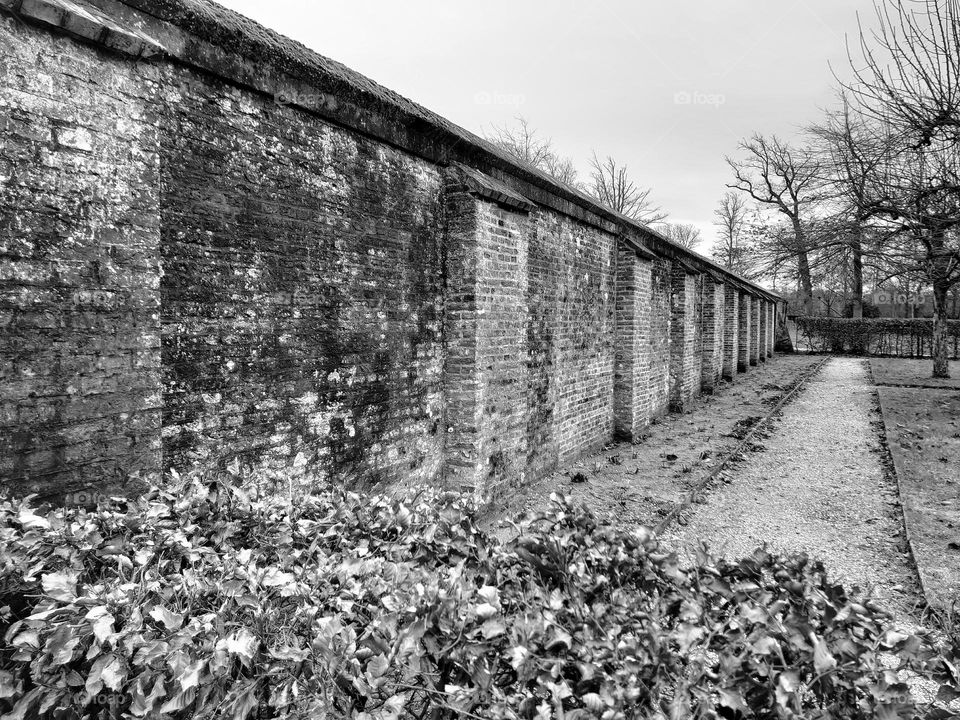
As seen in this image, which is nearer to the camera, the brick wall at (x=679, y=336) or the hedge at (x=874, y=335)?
the brick wall at (x=679, y=336)

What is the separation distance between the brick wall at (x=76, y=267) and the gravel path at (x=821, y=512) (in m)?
4.21

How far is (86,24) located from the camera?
2.68 m

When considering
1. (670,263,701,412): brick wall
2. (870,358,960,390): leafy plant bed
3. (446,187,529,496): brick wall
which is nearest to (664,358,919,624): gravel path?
(446,187,529,496): brick wall

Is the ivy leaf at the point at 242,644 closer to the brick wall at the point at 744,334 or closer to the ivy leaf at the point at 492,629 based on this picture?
the ivy leaf at the point at 492,629

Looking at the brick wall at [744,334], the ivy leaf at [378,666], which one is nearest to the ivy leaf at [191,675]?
the ivy leaf at [378,666]

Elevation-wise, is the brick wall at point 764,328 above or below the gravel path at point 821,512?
above

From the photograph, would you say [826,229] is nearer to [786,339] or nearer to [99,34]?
[786,339]

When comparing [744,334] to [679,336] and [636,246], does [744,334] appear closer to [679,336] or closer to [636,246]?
[679,336]

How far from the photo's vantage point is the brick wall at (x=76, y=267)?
2553 millimetres

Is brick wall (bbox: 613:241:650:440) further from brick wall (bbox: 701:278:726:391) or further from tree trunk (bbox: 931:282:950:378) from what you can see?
tree trunk (bbox: 931:282:950:378)

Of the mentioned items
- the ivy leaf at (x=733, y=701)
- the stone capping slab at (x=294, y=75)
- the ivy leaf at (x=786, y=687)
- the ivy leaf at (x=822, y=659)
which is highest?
the stone capping slab at (x=294, y=75)

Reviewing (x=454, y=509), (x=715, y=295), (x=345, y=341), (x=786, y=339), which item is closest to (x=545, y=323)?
(x=345, y=341)

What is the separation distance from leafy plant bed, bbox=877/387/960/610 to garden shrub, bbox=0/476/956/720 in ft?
10.1

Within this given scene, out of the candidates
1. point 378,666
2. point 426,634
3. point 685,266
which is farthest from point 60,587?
point 685,266
